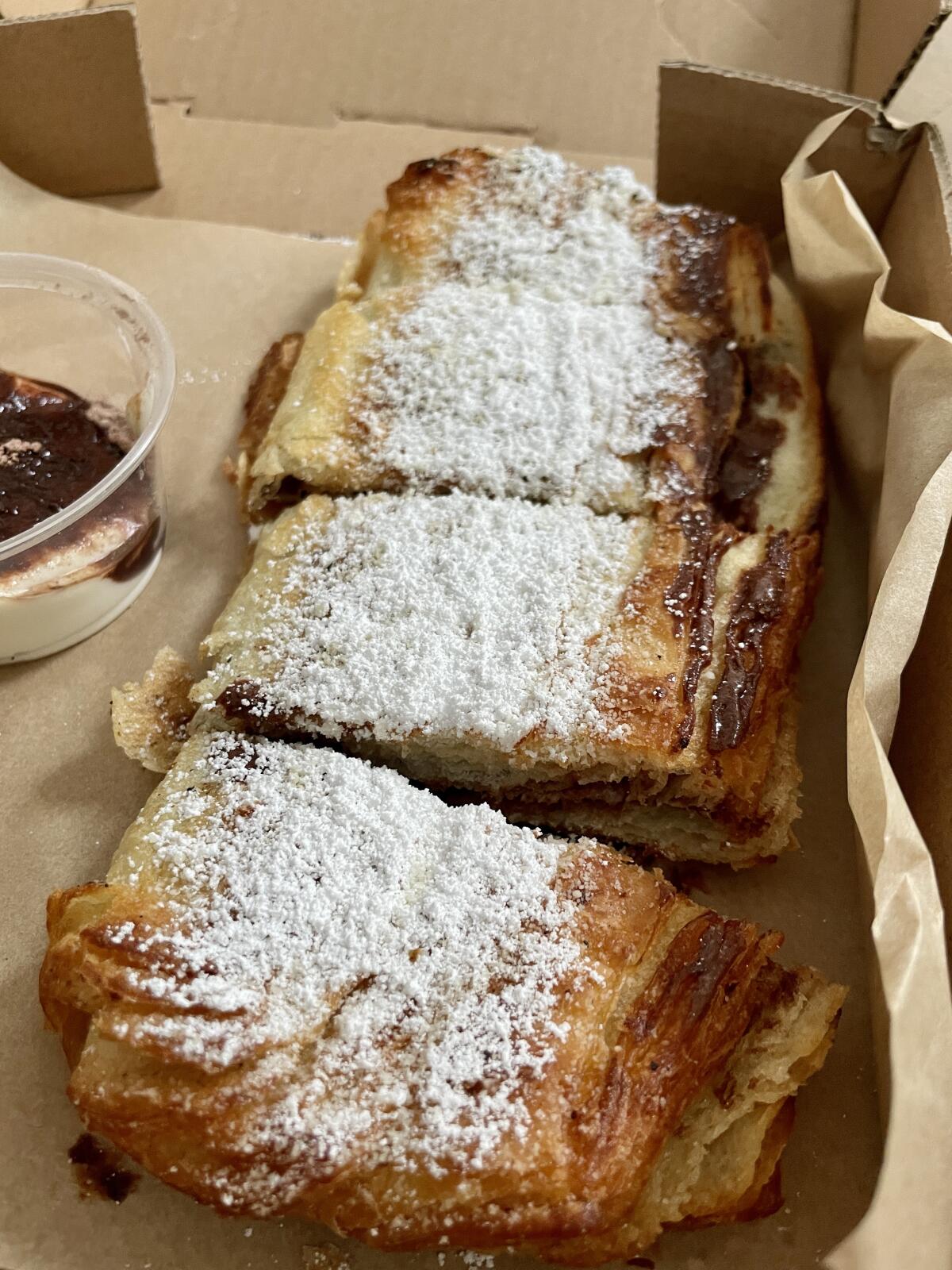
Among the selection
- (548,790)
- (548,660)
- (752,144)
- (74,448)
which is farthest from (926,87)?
(74,448)

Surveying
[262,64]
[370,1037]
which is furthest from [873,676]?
[262,64]

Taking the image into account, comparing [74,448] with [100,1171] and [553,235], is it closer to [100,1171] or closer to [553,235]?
[553,235]

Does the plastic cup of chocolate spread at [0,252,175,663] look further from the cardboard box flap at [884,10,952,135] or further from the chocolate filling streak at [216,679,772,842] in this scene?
the cardboard box flap at [884,10,952,135]

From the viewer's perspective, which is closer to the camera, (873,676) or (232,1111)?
(232,1111)

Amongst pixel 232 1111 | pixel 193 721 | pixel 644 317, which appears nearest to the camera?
pixel 232 1111

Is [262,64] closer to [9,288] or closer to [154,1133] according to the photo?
[9,288]

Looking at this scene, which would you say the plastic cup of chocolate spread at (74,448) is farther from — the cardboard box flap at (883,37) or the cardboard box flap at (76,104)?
the cardboard box flap at (883,37)

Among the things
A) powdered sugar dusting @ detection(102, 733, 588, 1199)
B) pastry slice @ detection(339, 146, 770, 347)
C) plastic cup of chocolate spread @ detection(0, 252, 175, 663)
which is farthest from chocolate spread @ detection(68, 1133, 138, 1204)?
pastry slice @ detection(339, 146, 770, 347)

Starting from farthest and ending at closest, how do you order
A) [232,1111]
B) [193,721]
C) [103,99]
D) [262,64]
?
[262,64], [103,99], [193,721], [232,1111]
